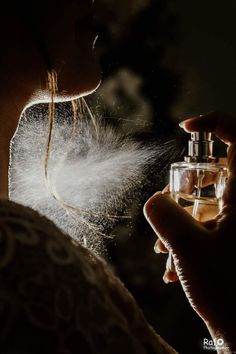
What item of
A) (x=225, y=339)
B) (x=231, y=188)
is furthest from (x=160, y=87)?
(x=225, y=339)

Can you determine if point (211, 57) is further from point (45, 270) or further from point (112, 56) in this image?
point (45, 270)

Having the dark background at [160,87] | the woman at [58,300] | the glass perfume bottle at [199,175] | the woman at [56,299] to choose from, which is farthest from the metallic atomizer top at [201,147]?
the dark background at [160,87]

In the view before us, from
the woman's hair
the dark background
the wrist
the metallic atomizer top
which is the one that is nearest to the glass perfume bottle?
the metallic atomizer top

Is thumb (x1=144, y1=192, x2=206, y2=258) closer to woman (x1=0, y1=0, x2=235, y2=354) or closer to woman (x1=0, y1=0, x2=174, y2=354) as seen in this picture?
woman (x1=0, y1=0, x2=235, y2=354)

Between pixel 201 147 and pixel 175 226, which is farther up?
pixel 201 147

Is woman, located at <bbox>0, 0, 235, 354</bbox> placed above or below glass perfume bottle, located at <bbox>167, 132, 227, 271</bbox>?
below

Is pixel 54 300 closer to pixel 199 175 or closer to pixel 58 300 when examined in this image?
pixel 58 300

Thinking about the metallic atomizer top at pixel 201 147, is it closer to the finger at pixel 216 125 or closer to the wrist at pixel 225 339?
the finger at pixel 216 125
